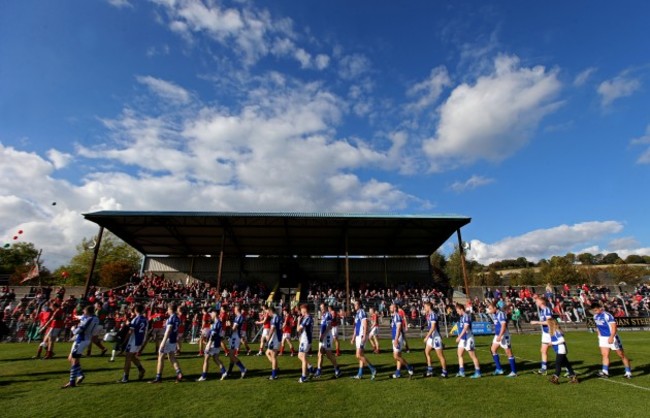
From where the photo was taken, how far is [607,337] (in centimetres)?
884

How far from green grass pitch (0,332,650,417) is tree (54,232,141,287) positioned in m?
57.4

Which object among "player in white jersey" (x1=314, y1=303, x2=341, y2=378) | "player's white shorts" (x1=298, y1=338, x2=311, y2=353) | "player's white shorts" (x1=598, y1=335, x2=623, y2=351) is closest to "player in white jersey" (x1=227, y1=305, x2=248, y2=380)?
"player's white shorts" (x1=298, y1=338, x2=311, y2=353)

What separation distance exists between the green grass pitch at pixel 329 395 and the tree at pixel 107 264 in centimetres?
5739

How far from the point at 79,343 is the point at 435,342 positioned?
9.92m

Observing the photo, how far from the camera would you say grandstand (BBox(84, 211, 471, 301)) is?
28.7 metres

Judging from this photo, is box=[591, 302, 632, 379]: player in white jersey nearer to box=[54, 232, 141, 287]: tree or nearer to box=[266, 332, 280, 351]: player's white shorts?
box=[266, 332, 280, 351]: player's white shorts

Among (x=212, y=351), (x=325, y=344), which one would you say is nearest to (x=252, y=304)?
(x=212, y=351)

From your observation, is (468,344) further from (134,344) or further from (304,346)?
(134,344)

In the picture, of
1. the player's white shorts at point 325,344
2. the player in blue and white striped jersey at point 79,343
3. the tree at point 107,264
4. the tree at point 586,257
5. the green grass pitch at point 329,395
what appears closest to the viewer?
the green grass pitch at point 329,395

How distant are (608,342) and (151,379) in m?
12.6

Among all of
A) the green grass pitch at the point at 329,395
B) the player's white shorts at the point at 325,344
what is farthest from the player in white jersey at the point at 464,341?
the player's white shorts at the point at 325,344

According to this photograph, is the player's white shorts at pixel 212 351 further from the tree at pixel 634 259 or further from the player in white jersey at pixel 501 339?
the tree at pixel 634 259

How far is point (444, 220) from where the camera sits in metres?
28.6

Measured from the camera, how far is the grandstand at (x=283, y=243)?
94.2 feet
